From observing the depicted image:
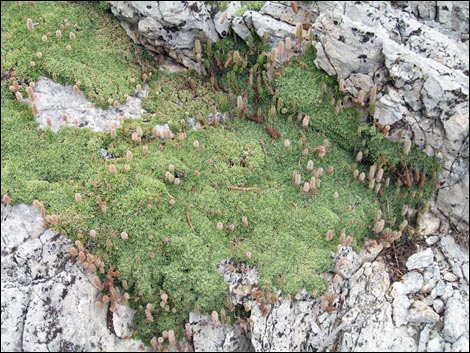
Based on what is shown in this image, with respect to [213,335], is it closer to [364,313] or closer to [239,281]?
[239,281]

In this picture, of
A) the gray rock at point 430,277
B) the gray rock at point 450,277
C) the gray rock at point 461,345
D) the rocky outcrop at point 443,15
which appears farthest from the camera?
the rocky outcrop at point 443,15

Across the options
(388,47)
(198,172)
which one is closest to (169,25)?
(198,172)

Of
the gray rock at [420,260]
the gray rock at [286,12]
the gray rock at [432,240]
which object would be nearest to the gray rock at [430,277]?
the gray rock at [420,260]

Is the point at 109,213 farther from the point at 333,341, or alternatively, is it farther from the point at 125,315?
the point at 333,341

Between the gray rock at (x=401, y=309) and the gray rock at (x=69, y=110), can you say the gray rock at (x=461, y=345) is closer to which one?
the gray rock at (x=401, y=309)

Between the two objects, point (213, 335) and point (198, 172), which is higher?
point (198, 172)

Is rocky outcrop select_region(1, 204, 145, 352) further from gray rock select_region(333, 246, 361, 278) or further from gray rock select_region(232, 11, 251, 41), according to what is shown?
gray rock select_region(232, 11, 251, 41)

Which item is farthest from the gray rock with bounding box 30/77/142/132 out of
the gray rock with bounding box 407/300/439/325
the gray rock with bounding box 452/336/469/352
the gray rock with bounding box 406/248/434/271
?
the gray rock with bounding box 452/336/469/352
